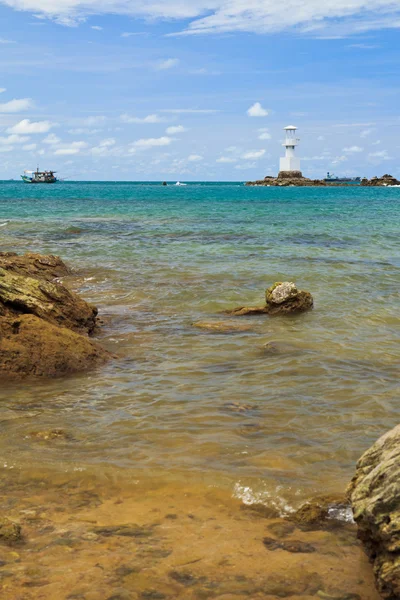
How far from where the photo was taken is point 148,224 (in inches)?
1304

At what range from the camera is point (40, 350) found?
7.86m

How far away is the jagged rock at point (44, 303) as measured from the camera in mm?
8508

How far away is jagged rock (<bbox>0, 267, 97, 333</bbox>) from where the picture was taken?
851 cm

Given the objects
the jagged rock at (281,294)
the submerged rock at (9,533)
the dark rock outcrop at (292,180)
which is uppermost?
the dark rock outcrop at (292,180)

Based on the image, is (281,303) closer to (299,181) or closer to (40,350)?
(40,350)

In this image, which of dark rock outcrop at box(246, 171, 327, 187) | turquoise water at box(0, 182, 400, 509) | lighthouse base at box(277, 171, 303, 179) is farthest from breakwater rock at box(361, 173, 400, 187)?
turquoise water at box(0, 182, 400, 509)

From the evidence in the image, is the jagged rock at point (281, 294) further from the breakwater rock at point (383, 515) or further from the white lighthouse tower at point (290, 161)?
the white lighthouse tower at point (290, 161)

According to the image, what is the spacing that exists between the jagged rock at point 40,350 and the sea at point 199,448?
9.7 inches

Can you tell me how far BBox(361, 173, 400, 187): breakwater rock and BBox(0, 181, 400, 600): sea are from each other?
463 ft

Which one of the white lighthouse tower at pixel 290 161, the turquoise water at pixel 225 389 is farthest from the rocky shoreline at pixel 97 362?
the white lighthouse tower at pixel 290 161

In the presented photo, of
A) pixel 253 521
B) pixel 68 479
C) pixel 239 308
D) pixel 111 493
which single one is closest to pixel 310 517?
pixel 253 521

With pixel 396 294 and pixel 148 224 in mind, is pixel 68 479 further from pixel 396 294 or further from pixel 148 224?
pixel 148 224

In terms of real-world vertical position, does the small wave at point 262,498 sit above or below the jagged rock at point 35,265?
below

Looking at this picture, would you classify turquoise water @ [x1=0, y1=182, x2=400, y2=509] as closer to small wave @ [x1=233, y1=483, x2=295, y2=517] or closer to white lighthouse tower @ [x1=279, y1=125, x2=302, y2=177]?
small wave @ [x1=233, y1=483, x2=295, y2=517]
